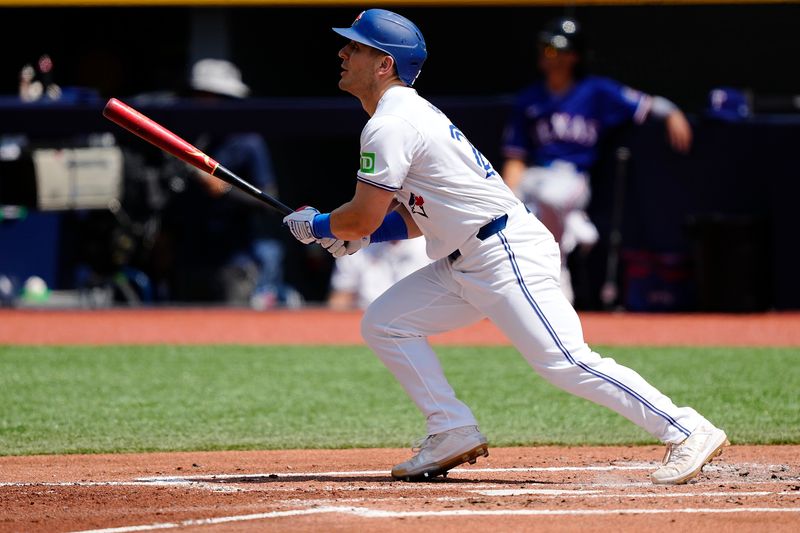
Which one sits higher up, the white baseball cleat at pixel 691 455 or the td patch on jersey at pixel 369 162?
the td patch on jersey at pixel 369 162

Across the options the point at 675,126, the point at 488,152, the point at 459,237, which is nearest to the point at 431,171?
the point at 459,237

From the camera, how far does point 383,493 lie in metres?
5.12

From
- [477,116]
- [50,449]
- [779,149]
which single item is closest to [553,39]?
[477,116]

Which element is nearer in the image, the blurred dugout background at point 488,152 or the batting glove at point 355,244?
the batting glove at point 355,244

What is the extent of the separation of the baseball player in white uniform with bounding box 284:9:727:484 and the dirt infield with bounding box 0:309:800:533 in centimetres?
33

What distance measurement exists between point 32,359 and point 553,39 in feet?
15.5

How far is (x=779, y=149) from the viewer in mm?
12016

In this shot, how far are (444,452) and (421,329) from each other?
0.48 metres

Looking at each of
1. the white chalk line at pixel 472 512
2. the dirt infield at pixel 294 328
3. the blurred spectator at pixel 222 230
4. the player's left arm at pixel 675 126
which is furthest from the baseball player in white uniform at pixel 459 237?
the blurred spectator at pixel 222 230

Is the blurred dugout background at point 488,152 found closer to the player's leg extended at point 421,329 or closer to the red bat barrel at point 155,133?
the red bat barrel at point 155,133

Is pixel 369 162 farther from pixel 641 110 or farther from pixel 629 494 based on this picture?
pixel 641 110

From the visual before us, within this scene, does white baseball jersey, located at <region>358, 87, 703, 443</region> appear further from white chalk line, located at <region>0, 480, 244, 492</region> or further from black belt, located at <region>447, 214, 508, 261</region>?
white chalk line, located at <region>0, 480, 244, 492</region>

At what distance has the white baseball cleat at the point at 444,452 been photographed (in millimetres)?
5465

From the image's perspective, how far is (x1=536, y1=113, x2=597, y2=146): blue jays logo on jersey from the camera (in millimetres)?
11492
